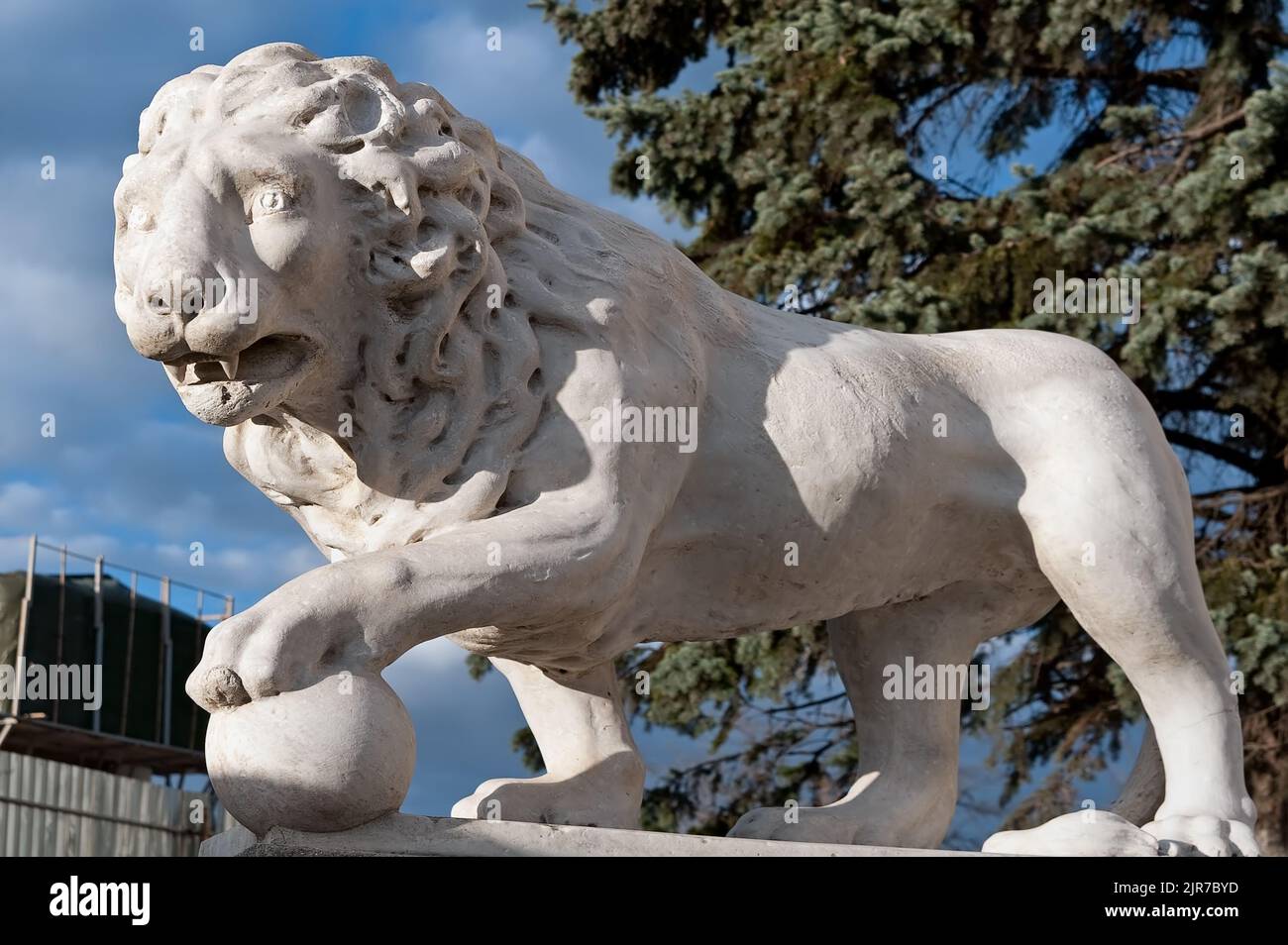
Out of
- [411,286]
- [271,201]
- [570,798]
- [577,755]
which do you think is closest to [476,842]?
[570,798]

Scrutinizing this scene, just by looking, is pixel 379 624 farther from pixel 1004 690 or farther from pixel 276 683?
pixel 1004 690

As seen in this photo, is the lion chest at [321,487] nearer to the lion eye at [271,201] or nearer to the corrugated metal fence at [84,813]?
the lion eye at [271,201]

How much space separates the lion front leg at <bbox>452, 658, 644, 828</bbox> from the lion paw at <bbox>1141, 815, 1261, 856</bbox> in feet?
3.38

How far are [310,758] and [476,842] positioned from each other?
12.2 inches

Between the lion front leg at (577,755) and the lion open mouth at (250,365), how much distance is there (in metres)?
0.88

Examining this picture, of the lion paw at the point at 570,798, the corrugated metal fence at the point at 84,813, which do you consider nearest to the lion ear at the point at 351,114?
the lion paw at the point at 570,798

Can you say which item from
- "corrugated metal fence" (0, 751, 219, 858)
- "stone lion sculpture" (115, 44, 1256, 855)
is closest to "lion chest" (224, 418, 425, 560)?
"stone lion sculpture" (115, 44, 1256, 855)

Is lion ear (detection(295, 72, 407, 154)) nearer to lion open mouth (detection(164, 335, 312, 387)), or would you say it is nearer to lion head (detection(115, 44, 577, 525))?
lion head (detection(115, 44, 577, 525))

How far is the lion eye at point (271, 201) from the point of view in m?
2.74

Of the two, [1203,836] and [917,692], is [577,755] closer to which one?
[917,692]

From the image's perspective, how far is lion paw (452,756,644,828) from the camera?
10.6 ft

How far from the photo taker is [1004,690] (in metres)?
8.55

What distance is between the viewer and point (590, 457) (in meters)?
2.95
